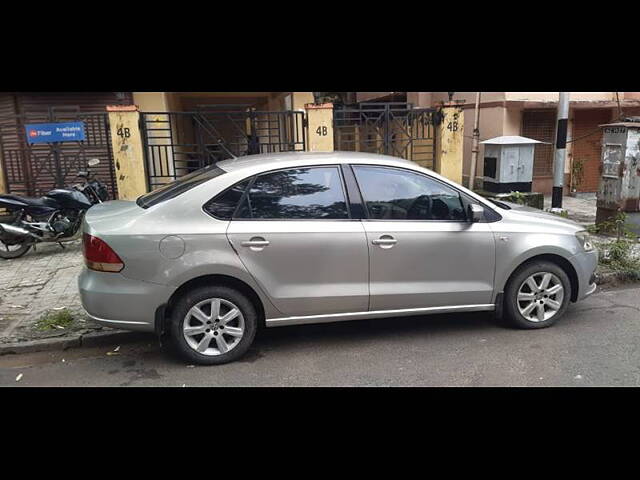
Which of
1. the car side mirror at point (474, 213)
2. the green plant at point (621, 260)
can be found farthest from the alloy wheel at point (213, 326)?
the green plant at point (621, 260)

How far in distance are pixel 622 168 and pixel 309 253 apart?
615 cm

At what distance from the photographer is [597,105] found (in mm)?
11492

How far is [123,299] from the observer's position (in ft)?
12.2

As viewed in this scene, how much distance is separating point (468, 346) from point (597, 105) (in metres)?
9.77

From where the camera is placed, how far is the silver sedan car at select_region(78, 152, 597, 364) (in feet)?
12.2

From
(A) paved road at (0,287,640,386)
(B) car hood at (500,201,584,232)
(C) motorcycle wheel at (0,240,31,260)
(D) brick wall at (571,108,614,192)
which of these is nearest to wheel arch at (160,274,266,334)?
(A) paved road at (0,287,640,386)

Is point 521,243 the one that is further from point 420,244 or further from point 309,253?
point 309,253

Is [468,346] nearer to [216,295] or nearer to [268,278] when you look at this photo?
[268,278]

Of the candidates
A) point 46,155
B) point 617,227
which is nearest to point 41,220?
point 46,155

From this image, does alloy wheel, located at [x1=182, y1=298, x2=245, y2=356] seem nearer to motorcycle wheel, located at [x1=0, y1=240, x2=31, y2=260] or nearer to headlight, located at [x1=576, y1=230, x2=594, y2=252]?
headlight, located at [x1=576, y1=230, x2=594, y2=252]

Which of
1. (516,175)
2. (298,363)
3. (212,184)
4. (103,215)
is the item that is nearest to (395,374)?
(298,363)

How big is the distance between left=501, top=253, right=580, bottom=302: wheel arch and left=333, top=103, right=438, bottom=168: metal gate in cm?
529

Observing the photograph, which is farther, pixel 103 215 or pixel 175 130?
pixel 175 130

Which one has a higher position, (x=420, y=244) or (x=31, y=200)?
(x=31, y=200)
